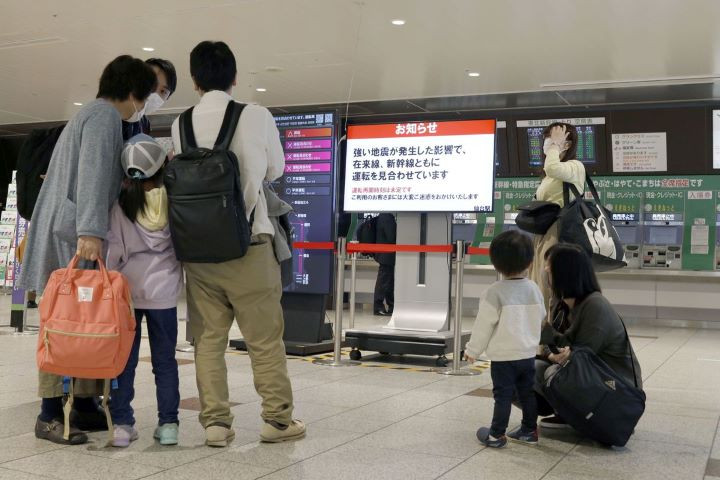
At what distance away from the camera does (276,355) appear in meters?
3.05

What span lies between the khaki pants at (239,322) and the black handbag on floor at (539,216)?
69.1 inches

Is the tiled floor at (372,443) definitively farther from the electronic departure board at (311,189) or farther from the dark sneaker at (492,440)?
the electronic departure board at (311,189)

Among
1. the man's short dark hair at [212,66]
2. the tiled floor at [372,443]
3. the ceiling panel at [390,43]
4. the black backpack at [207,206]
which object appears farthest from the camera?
the ceiling panel at [390,43]

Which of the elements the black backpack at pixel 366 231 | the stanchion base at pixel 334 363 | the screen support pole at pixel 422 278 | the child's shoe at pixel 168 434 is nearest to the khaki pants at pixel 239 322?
the child's shoe at pixel 168 434

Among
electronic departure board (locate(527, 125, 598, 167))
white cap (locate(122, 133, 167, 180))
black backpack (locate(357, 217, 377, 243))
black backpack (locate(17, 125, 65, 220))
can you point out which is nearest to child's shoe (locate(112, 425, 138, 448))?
white cap (locate(122, 133, 167, 180))

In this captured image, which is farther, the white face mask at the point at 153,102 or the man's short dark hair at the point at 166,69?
the man's short dark hair at the point at 166,69

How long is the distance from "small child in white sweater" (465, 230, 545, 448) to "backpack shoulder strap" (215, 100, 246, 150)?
1.15 metres

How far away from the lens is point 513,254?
316cm

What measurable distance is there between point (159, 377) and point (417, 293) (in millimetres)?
3070

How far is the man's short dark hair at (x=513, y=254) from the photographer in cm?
316

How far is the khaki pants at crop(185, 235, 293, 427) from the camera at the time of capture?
117 inches

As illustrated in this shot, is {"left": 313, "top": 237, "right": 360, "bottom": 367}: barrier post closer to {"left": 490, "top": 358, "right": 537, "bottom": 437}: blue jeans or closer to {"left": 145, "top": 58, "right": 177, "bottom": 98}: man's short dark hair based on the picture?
{"left": 145, "top": 58, "right": 177, "bottom": 98}: man's short dark hair

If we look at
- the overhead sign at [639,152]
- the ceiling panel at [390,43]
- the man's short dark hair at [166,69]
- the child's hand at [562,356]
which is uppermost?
the ceiling panel at [390,43]

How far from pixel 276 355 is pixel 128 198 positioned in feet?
2.66
